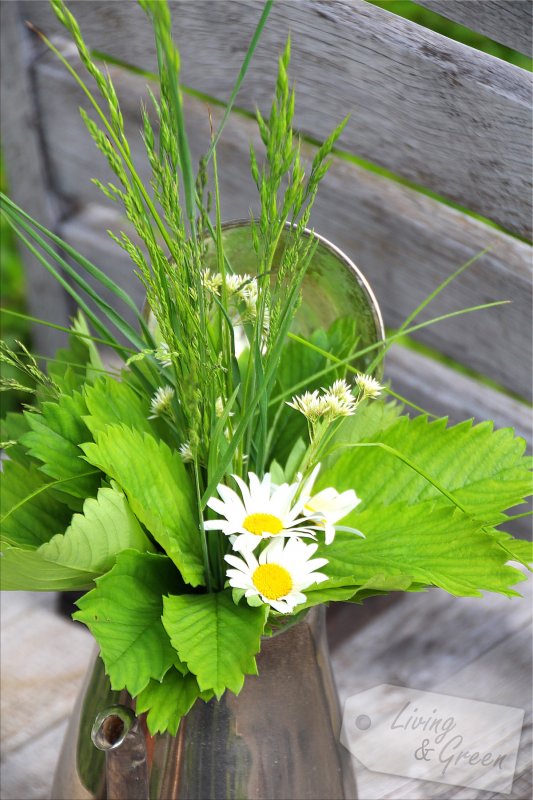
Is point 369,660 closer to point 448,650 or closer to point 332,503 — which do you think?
point 448,650

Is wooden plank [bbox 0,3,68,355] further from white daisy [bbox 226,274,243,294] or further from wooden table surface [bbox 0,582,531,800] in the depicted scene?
white daisy [bbox 226,274,243,294]

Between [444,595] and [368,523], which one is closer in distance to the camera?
[368,523]

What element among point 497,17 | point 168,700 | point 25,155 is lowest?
point 25,155

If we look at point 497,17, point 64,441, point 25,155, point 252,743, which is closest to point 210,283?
point 64,441

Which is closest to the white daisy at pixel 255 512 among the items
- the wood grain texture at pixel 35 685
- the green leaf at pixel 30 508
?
the green leaf at pixel 30 508

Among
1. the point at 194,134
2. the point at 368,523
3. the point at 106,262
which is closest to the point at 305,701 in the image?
the point at 368,523

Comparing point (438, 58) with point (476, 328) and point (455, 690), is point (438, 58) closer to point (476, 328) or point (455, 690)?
point (476, 328)
